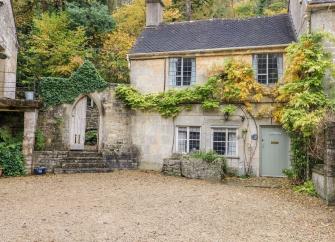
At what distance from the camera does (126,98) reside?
1666 centimetres

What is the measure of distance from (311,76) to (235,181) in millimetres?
5253

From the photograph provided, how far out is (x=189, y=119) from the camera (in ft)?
52.8

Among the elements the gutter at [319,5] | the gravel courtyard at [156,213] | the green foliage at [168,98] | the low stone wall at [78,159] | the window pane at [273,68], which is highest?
the gutter at [319,5]

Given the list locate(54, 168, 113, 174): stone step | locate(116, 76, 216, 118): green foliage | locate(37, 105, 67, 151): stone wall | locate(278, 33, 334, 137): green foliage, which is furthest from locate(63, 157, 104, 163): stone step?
locate(278, 33, 334, 137): green foliage

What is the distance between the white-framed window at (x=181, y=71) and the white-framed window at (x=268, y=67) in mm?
3153

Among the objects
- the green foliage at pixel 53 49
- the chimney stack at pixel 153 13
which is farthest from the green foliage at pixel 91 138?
the chimney stack at pixel 153 13

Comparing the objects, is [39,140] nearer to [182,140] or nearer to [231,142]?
[182,140]

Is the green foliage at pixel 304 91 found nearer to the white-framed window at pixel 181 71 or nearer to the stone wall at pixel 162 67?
the stone wall at pixel 162 67

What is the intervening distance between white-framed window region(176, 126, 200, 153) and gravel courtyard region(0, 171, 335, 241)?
11.8 ft

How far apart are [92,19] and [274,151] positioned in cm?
1524

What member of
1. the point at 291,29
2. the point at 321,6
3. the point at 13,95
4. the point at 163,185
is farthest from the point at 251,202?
the point at 13,95

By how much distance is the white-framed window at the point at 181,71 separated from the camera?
16703mm

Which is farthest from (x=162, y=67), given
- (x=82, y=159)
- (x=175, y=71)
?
(x=82, y=159)

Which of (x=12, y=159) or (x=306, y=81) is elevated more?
(x=306, y=81)
